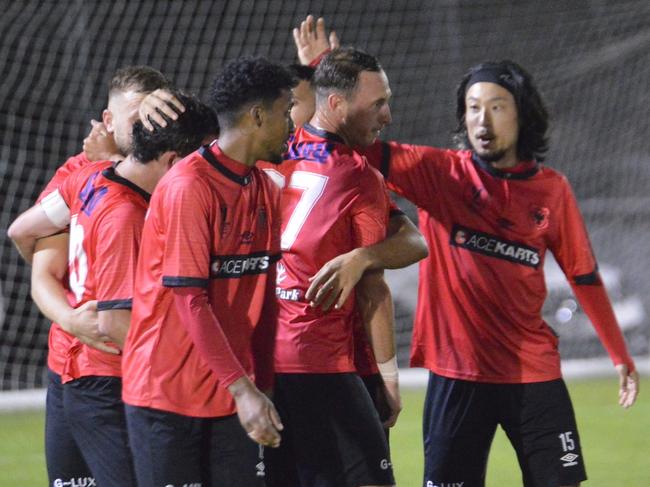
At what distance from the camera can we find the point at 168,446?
3.34 metres

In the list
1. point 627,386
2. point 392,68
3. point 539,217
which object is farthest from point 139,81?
point 392,68

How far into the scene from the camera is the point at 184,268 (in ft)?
10.6

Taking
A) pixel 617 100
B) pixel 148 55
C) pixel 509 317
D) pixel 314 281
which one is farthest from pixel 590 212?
pixel 314 281

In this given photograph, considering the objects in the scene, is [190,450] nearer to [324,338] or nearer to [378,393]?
[324,338]

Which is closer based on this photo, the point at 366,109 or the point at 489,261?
the point at 366,109

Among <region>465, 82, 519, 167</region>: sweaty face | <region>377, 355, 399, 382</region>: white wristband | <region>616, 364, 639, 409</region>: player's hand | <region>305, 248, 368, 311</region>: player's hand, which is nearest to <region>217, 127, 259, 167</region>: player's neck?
<region>305, 248, 368, 311</region>: player's hand

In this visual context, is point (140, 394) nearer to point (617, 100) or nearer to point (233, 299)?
point (233, 299)

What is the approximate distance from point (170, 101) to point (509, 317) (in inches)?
67.4

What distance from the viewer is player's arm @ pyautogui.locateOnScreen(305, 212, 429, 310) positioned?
3.80m

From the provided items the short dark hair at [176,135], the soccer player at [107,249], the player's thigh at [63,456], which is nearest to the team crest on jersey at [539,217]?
the soccer player at [107,249]

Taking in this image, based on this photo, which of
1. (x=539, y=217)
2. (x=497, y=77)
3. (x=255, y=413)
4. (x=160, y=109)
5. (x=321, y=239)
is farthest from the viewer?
(x=497, y=77)

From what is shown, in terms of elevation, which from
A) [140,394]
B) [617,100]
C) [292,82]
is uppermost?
[617,100]

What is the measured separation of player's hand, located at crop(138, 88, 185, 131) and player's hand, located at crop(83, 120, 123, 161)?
2.94 feet

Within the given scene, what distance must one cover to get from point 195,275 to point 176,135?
0.66 m
